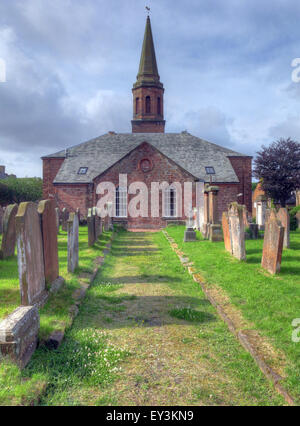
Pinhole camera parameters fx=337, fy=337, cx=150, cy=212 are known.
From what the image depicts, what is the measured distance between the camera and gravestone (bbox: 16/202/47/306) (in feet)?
17.1

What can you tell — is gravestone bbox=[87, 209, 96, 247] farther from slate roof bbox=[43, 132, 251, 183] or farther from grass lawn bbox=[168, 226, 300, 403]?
slate roof bbox=[43, 132, 251, 183]

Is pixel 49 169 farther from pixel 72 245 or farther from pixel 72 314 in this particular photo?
pixel 72 314

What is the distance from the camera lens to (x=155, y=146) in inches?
1318

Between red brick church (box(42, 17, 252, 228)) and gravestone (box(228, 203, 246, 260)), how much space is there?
48.7 ft

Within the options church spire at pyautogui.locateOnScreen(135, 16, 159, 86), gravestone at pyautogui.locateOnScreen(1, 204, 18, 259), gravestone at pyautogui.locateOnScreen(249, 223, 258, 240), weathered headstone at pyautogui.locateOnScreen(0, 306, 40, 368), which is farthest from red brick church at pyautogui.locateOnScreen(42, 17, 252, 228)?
weathered headstone at pyautogui.locateOnScreen(0, 306, 40, 368)

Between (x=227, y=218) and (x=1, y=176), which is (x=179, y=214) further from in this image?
(x=1, y=176)

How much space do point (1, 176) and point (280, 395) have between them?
2216 inches

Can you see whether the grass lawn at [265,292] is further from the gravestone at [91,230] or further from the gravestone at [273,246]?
the gravestone at [91,230]

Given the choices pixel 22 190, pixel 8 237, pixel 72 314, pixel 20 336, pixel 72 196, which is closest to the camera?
pixel 20 336

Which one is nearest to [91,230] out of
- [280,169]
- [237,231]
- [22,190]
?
[237,231]

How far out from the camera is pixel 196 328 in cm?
504

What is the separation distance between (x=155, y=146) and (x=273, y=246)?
26236 mm

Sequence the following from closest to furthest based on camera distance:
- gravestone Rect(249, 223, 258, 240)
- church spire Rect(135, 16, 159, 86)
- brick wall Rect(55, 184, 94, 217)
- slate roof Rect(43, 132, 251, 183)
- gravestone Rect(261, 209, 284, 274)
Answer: gravestone Rect(261, 209, 284, 274), gravestone Rect(249, 223, 258, 240), brick wall Rect(55, 184, 94, 217), slate roof Rect(43, 132, 251, 183), church spire Rect(135, 16, 159, 86)
